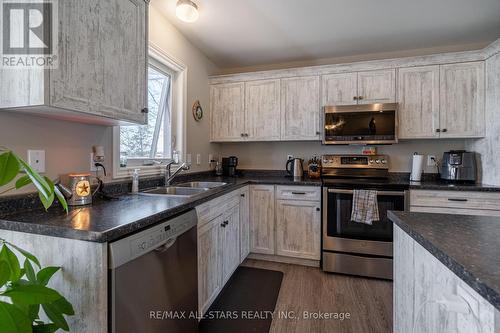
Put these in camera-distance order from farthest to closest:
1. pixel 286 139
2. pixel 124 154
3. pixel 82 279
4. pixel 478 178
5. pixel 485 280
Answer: pixel 286 139, pixel 478 178, pixel 124 154, pixel 82 279, pixel 485 280

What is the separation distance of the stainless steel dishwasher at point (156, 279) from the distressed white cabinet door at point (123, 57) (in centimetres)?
75

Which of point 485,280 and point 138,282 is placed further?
point 138,282

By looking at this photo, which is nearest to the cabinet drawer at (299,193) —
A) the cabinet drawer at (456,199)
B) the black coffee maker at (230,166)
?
the black coffee maker at (230,166)

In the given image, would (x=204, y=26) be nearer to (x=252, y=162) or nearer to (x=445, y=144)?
(x=252, y=162)

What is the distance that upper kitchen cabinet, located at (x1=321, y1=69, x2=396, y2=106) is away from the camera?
2.73 meters

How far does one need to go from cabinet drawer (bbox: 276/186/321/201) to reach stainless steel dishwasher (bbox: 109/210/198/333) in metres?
1.39

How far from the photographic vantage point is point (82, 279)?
950 mm

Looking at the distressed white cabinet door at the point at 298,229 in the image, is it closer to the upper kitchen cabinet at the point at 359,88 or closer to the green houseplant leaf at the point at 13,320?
the upper kitchen cabinet at the point at 359,88

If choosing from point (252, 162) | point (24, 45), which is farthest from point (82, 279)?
point (252, 162)

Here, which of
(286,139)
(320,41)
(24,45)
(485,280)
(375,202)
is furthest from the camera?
(286,139)

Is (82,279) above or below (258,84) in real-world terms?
below

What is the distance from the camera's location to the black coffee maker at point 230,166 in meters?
3.29

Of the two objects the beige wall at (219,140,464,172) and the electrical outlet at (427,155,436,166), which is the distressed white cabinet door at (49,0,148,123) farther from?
the electrical outlet at (427,155,436,166)

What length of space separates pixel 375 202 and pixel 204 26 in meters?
2.43
